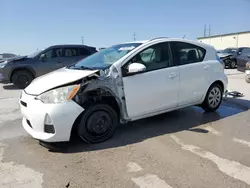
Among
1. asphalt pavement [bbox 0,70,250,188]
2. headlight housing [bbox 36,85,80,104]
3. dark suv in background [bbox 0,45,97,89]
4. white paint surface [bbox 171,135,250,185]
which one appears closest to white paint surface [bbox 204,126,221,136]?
asphalt pavement [bbox 0,70,250,188]

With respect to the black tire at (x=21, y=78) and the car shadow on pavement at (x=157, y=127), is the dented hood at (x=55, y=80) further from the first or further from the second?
the black tire at (x=21, y=78)

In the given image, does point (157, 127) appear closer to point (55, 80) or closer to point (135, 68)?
point (135, 68)

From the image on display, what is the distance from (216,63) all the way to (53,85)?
348cm

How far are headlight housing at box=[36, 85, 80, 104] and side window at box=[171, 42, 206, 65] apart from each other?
6.80ft

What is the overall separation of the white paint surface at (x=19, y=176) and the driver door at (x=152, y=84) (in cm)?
172

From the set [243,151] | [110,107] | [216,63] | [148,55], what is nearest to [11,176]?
[110,107]

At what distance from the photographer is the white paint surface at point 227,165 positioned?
115 inches

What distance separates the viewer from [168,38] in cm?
467

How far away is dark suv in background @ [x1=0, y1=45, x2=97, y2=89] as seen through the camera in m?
9.56

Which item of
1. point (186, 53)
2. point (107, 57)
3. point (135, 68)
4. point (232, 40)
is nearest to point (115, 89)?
point (135, 68)

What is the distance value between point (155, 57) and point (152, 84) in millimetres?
513

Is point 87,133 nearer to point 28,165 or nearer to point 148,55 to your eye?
point 28,165

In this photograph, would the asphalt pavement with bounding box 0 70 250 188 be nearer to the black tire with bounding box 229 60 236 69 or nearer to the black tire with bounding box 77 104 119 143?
the black tire with bounding box 77 104 119 143

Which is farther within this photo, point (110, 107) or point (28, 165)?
point (110, 107)
